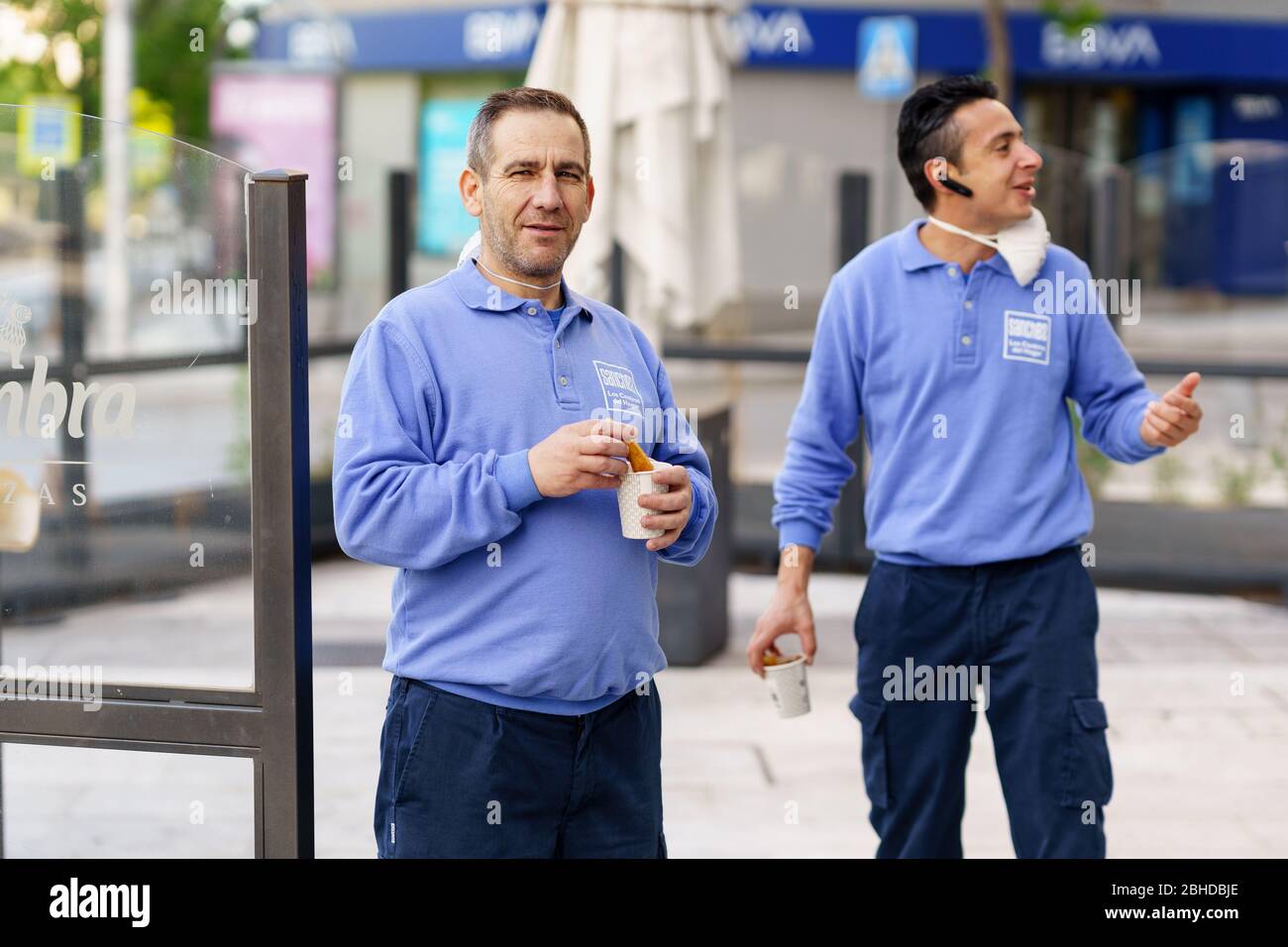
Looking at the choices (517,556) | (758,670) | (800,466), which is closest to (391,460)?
(517,556)

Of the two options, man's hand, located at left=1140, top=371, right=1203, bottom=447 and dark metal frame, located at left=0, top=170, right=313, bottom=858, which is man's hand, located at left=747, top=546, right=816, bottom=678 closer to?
man's hand, located at left=1140, top=371, right=1203, bottom=447

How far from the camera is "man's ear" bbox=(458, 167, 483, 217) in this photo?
2.78 m

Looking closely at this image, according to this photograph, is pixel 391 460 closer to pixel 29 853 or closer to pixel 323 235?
pixel 29 853

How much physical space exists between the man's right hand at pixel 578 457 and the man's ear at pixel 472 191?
0.45 meters

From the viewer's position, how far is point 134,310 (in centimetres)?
709

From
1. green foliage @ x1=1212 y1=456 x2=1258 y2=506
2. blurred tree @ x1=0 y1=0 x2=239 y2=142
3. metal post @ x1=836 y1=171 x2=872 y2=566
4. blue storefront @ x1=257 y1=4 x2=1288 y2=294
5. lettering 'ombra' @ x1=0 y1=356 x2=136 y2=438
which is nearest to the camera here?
lettering 'ombra' @ x1=0 y1=356 x2=136 y2=438

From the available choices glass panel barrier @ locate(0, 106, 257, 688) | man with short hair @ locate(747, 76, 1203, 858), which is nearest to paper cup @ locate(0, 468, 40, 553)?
glass panel barrier @ locate(0, 106, 257, 688)

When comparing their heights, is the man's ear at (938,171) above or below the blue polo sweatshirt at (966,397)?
above

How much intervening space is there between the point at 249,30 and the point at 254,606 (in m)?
24.8

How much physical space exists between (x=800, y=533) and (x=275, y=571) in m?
1.42

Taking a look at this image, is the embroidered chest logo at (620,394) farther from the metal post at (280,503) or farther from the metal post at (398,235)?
the metal post at (398,235)

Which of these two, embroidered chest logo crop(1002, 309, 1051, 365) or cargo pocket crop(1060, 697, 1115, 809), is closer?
cargo pocket crop(1060, 697, 1115, 809)

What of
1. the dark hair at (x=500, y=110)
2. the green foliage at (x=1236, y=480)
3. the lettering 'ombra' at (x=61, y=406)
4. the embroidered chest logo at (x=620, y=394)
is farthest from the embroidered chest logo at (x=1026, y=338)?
the green foliage at (x=1236, y=480)

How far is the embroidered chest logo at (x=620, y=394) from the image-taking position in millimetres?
2766
